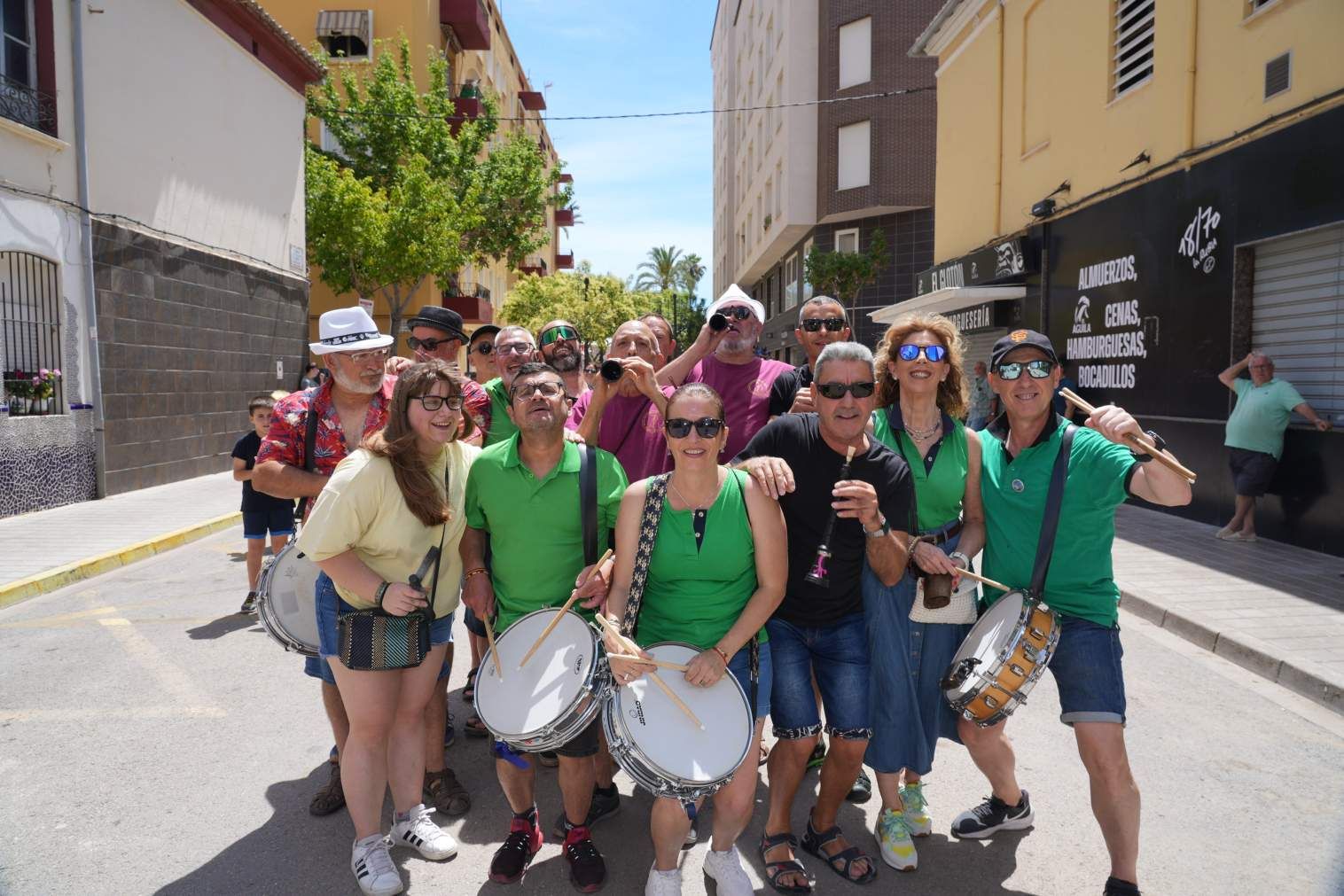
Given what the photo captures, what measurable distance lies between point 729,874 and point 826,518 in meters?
1.26

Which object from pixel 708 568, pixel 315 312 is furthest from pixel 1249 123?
pixel 315 312

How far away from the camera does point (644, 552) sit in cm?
301

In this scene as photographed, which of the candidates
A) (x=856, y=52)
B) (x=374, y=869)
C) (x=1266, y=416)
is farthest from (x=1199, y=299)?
(x=856, y=52)

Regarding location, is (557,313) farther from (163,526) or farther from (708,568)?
(708,568)

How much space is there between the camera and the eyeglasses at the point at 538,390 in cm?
323

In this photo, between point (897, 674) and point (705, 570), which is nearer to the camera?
point (705, 570)

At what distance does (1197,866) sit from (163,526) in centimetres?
1072

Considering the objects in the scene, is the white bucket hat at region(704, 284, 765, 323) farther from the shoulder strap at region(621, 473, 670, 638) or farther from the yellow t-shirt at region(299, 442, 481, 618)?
the yellow t-shirt at region(299, 442, 481, 618)

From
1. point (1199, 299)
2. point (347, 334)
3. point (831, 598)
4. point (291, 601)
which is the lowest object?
point (291, 601)

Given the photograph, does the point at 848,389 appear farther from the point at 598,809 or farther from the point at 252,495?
the point at 252,495

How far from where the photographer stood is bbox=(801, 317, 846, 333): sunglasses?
14.0 feet

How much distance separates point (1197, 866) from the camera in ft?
10.4

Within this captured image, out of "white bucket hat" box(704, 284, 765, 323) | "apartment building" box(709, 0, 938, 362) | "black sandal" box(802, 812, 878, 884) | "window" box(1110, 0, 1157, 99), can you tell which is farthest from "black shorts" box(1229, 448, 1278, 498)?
"apartment building" box(709, 0, 938, 362)

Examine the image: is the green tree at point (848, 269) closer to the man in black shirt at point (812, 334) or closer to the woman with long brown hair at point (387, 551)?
the man in black shirt at point (812, 334)
